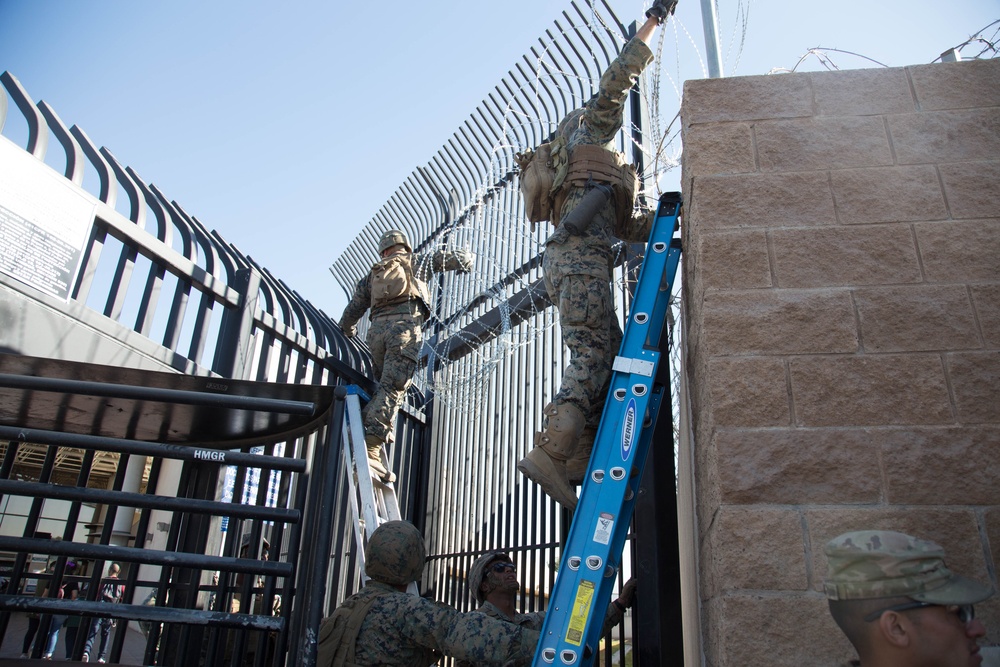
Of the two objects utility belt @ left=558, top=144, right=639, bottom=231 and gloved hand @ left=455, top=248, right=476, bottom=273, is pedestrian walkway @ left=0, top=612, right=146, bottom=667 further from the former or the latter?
utility belt @ left=558, top=144, right=639, bottom=231

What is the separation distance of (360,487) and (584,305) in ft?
5.28

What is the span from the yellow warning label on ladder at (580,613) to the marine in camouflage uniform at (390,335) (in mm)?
2722

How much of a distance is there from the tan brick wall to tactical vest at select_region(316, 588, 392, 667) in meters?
1.15

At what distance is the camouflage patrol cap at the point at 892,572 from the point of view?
142 centimetres

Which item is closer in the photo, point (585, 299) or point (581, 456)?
point (581, 456)

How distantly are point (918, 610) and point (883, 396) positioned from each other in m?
0.73

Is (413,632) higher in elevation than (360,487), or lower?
lower

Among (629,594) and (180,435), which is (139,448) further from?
(629,594)

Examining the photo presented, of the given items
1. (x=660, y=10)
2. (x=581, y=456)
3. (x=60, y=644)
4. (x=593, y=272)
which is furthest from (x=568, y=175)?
(x=60, y=644)

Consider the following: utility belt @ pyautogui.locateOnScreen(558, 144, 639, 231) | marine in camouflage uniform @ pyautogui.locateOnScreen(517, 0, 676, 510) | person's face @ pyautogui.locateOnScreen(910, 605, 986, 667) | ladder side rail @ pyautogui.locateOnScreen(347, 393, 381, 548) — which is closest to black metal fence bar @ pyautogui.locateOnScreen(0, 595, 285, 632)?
marine in camouflage uniform @ pyautogui.locateOnScreen(517, 0, 676, 510)

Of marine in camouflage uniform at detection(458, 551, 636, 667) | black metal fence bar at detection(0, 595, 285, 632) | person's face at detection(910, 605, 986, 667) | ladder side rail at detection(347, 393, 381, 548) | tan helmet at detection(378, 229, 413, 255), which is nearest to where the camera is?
person's face at detection(910, 605, 986, 667)

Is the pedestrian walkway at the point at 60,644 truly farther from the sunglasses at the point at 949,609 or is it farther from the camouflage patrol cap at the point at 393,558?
the sunglasses at the point at 949,609

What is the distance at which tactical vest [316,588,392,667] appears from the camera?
A: 2.55m

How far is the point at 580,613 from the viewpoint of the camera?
7.00 ft
